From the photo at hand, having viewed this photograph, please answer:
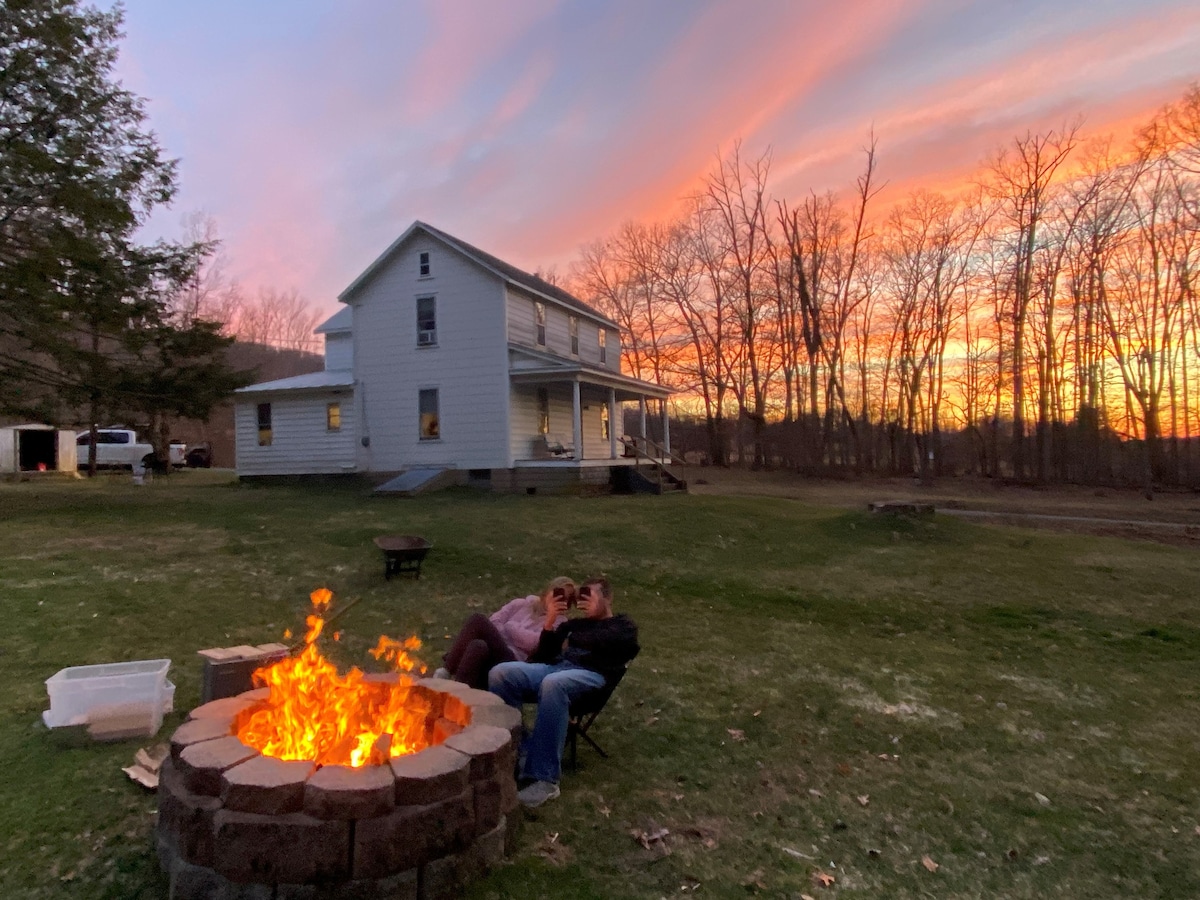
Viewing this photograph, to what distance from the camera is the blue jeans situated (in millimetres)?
3986

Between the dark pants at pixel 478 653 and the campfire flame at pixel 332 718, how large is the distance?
62 centimetres

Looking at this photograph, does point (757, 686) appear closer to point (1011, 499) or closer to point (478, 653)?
point (478, 653)

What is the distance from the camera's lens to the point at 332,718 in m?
3.43

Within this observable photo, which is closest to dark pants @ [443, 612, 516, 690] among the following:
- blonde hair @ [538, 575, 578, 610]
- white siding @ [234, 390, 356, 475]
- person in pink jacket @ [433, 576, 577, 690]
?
person in pink jacket @ [433, 576, 577, 690]

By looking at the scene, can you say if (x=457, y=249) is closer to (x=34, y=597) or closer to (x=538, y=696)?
(x=34, y=597)

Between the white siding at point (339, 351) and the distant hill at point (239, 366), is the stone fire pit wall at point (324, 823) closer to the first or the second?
the white siding at point (339, 351)

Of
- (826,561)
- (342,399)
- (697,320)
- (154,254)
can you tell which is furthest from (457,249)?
(697,320)

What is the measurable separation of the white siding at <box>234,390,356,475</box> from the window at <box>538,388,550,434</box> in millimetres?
5540

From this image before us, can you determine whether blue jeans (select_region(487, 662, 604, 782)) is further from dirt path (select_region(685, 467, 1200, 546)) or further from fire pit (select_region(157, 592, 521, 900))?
dirt path (select_region(685, 467, 1200, 546))

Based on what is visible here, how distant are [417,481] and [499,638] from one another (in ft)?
49.0

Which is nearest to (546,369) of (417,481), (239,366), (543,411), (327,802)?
(543,411)

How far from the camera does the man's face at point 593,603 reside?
15.0 feet

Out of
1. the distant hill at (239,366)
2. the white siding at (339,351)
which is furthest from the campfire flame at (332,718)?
Answer: the distant hill at (239,366)

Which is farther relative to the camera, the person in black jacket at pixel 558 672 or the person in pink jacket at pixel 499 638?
the person in pink jacket at pixel 499 638
